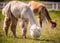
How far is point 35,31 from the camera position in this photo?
1.11 m

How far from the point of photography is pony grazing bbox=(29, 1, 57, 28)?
119cm

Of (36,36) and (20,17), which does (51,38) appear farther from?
(20,17)

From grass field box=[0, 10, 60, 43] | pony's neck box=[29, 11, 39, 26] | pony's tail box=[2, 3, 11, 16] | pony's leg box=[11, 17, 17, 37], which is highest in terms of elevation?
pony's tail box=[2, 3, 11, 16]

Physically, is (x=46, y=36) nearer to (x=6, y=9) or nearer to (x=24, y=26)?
(x=24, y=26)

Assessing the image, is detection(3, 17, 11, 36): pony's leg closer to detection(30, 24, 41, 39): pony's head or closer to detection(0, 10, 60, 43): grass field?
detection(0, 10, 60, 43): grass field

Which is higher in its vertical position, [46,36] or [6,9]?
[6,9]

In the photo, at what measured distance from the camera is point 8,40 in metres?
1.18

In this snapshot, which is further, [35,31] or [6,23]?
[6,23]

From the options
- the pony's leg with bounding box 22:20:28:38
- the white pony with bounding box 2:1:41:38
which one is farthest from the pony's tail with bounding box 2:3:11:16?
the pony's leg with bounding box 22:20:28:38

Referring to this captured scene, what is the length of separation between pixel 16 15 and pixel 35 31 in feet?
0.64

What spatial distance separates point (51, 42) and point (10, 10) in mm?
345

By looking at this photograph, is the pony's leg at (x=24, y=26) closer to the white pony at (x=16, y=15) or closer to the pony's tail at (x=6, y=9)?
the white pony at (x=16, y=15)

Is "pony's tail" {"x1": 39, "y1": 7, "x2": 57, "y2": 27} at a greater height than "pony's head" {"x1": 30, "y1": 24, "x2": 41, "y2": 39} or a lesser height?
greater

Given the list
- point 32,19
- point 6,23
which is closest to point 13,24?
point 6,23
